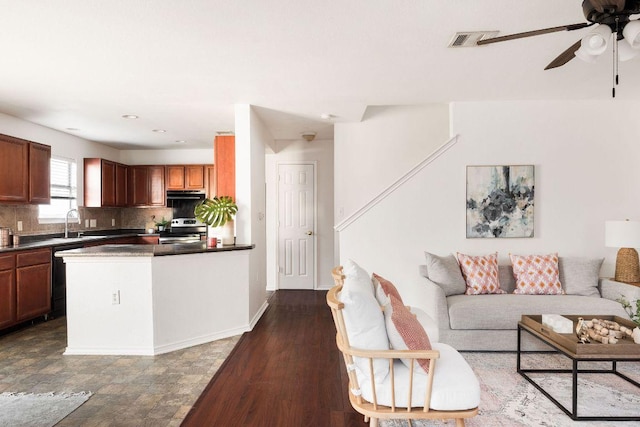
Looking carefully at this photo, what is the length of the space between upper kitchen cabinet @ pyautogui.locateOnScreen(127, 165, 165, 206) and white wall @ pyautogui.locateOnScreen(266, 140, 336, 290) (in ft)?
7.12

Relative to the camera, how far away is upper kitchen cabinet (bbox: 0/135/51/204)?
4.43 m

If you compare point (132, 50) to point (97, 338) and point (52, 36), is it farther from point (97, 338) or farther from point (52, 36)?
point (97, 338)

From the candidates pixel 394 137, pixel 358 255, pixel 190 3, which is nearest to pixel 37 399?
pixel 190 3

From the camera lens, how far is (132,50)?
9.66 feet

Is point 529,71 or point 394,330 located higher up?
point 529,71

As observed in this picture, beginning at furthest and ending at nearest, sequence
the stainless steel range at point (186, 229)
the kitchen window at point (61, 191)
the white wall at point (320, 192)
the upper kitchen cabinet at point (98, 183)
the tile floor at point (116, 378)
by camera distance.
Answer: the stainless steel range at point (186, 229), the white wall at point (320, 192), the upper kitchen cabinet at point (98, 183), the kitchen window at point (61, 191), the tile floor at point (116, 378)

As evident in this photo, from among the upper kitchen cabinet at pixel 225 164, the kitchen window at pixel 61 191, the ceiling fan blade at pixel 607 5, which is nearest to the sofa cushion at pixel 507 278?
the ceiling fan blade at pixel 607 5

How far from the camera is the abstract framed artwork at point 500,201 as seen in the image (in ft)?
14.6

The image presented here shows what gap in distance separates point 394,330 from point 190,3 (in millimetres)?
2149

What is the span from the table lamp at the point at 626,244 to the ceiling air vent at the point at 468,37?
2463 millimetres

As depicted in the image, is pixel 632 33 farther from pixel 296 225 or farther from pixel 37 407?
pixel 296 225

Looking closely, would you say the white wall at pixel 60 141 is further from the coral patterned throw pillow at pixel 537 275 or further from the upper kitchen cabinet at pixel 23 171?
the coral patterned throw pillow at pixel 537 275

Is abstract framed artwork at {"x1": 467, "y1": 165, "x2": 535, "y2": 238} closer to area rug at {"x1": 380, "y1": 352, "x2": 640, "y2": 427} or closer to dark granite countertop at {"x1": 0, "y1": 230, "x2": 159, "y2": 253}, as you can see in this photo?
area rug at {"x1": 380, "y1": 352, "x2": 640, "y2": 427}

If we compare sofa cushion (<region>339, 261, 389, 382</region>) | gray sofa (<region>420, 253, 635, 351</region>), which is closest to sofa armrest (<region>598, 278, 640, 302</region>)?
gray sofa (<region>420, 253, 635, 351</region>)
